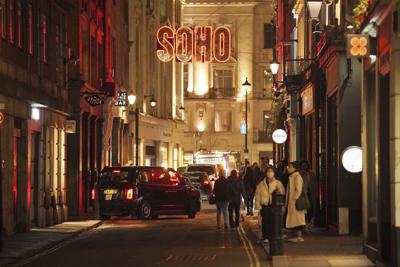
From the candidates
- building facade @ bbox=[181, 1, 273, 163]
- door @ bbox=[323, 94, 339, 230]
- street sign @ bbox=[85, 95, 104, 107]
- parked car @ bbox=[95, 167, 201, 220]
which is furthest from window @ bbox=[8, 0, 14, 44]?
building facade @ bbox=[181, 1, 273, 163]

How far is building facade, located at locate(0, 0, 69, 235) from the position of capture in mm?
27953

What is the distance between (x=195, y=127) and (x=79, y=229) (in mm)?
65429

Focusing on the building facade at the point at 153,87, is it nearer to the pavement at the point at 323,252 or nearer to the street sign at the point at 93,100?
the street sign at the point at 93,100

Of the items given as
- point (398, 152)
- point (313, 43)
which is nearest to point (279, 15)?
point (313, 43)

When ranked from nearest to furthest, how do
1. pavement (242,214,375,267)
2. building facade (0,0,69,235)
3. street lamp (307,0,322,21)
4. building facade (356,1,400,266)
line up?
building facade (356,1,400,266), pavement (242,214,375,267), street lamp (307,0,322,21), building facade (0,0,69,235)

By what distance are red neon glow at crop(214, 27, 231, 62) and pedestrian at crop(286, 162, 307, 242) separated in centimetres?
3416

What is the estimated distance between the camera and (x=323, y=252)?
22.6 meters

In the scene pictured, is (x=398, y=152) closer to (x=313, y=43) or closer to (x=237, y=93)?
(x=313, y=43)

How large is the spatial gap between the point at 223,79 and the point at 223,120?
11.6 ft

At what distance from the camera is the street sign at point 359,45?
19969 millimetres

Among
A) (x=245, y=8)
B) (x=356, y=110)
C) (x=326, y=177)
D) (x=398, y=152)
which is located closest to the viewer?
(x=398, y=152)

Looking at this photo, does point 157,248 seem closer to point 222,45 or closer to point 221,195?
point 221,195

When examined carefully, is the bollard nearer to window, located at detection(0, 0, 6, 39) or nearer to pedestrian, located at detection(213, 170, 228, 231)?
window, located at detection(0, 0, 6, 39)

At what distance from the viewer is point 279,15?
184 ft
